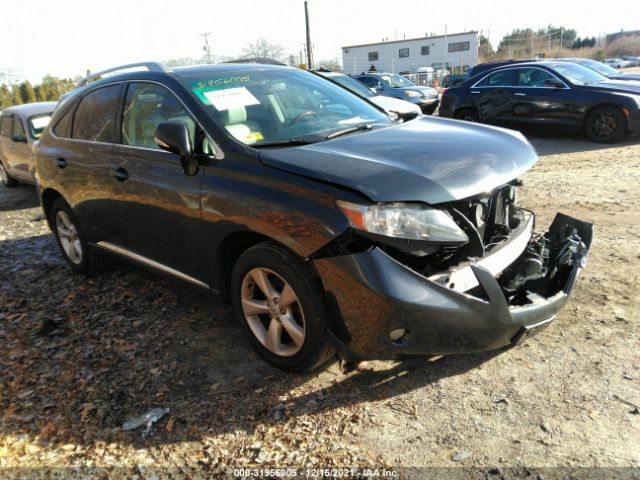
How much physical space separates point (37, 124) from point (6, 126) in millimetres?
1350

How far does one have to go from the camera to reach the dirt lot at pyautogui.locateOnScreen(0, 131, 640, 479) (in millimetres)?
2471

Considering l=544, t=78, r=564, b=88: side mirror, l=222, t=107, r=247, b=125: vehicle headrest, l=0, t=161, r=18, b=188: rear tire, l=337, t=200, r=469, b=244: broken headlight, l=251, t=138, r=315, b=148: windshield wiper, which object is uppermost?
l=222, t=107, r=247, b=125: vehicle headrest

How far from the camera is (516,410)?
8.78 feet

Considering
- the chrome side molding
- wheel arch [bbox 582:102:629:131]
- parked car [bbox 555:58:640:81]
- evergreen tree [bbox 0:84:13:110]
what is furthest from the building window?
the chrome side molding

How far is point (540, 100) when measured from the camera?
10.7m

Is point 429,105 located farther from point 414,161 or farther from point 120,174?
point 414,161

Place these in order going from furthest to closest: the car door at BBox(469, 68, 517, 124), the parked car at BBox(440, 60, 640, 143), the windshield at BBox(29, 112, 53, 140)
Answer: the car door at BBox(469, 68, 517, 124) < the parked car at BBox(440, 60, 640, 143) < the windshield at BBox(29, 112, 53, 140)

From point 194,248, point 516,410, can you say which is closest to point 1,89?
point 194,248

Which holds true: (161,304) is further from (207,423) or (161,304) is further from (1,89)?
(1,89)

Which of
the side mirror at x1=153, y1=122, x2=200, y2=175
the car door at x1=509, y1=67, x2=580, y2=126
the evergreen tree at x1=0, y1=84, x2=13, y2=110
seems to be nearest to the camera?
the side mirror at x1=153, y1=122, x2=200, y2=175

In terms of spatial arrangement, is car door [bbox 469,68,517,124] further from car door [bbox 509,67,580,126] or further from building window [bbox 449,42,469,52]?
building window [bbox 449,42,469,52]

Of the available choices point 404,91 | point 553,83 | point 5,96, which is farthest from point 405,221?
point 5,96

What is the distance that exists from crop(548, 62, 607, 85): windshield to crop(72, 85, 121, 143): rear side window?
936cm

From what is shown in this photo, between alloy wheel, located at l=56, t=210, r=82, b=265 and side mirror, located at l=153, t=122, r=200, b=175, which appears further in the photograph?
alloy wheel, located at l=56, t=210, r=82, b=265
